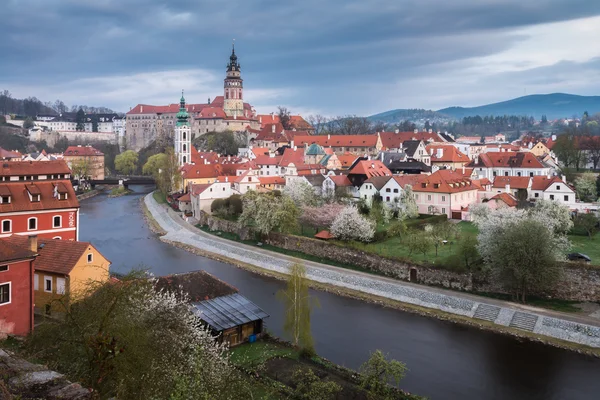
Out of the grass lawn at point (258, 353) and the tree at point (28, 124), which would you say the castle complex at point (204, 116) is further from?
the grass lawn at point (258, 353)

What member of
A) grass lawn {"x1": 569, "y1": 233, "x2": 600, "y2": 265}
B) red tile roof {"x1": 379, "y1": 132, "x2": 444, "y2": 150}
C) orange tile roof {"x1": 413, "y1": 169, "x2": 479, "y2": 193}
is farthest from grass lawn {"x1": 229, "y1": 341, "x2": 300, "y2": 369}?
red tile roof {"x1": 379, "y1": 132, "x2": 444, "y2": 150}

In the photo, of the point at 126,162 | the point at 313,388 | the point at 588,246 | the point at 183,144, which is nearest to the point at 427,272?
the point at 588,246

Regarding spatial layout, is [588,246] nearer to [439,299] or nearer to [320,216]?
[439,299]

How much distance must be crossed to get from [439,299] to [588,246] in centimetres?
948

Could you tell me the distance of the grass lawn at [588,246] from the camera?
921 inches

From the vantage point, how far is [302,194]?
37.8 metres

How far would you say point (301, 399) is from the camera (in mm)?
12211

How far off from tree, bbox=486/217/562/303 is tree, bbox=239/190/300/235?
14002 mm

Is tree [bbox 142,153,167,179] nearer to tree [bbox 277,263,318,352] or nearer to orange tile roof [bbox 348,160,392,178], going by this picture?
orange tile roof [bbox 348,160,392,178]

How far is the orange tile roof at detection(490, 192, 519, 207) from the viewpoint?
34.0m

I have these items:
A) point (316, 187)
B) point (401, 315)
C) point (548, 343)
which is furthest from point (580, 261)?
point (316, 187)

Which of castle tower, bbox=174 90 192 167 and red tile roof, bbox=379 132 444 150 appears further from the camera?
red tile roof, bbox=379 132 444 150

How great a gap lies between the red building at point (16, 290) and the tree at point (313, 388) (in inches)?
280

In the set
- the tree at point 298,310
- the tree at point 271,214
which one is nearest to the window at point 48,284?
the tree at point 298,310
